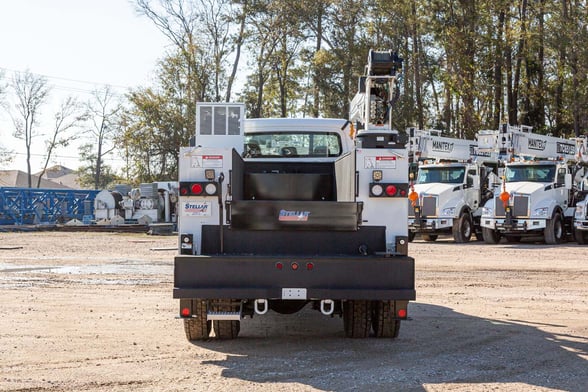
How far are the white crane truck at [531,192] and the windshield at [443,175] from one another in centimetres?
145

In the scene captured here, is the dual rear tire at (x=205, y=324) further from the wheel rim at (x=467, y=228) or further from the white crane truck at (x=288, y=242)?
the wheel rim at (x=467, y=228)

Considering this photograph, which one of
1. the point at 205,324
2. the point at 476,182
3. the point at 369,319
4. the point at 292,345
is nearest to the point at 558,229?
the point at 476,182

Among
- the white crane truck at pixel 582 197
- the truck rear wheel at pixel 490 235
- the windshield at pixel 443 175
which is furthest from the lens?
the windshield at pixel 443 175

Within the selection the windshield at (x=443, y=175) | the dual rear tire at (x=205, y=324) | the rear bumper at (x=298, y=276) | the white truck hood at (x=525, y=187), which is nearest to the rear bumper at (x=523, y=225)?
the white truck hood at (x=525, y=187)

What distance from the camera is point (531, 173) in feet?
87.2

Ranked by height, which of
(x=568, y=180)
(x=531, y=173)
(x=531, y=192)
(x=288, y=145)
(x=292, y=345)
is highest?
(x=531, y=173)

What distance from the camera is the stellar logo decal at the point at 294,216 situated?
7785 millimetres

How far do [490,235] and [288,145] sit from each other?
61.0 ft

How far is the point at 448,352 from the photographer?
7996mm

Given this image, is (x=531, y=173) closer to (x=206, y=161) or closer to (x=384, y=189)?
(x=384, y=189)

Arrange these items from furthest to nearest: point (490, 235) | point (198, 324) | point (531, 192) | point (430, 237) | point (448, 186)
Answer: point (430, 237), point (448, 186), point (490, 235), point (531, 192), point (198, 324)

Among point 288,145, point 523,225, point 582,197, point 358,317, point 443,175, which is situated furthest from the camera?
point 443,175

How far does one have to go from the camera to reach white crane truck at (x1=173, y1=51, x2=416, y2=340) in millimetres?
7473

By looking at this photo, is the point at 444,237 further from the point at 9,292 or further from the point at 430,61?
the point at 9,292
